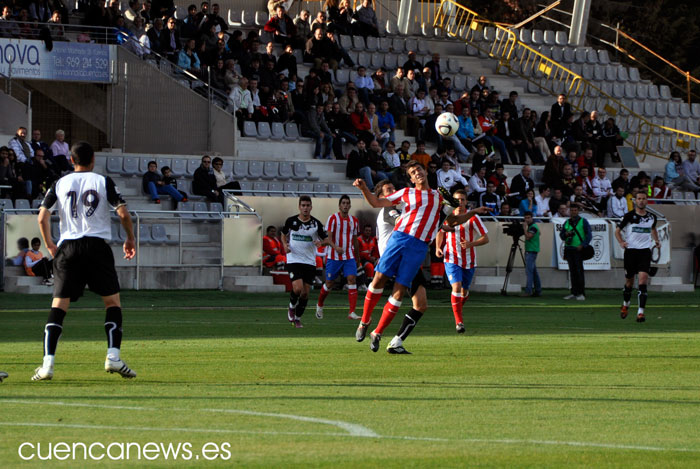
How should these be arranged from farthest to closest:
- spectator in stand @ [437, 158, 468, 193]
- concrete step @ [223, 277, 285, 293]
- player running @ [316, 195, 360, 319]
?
spectator in stand @ [437, 158, 468, 193], concrete step @ [223, 277, 285, 293], player running @ [316, 195, 360, 319]

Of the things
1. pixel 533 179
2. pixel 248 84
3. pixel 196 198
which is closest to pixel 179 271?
pixel 196 198

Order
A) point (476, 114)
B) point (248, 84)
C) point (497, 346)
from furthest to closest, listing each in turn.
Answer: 1. point (476, 114)
2. point (248, 84)
3. point (497, 346)

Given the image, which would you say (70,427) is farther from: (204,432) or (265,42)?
(265,42)

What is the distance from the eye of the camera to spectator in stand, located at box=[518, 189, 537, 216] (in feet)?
100

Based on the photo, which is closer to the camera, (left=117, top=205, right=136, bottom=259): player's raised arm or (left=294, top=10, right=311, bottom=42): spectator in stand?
(left=117, top=205, right=136, bottom=259): player's raised arm

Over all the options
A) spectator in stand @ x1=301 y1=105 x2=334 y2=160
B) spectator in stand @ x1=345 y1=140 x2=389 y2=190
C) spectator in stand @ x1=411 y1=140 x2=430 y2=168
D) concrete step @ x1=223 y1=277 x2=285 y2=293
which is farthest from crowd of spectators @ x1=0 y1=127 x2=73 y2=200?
spectator in stand @ x1=411 y1=140 x2=430 y2=168

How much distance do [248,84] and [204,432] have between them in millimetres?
25550

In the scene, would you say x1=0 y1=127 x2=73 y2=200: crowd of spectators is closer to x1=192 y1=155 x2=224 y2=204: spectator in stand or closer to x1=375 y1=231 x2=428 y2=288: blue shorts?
x1=192 y1=155 x2=224 y2=204: spectator in stand

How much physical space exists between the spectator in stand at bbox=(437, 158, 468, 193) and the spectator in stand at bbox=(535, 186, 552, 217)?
1.98 m

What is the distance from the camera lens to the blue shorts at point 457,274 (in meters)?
17.9

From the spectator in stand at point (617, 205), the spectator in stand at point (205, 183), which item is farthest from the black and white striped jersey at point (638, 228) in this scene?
the spectator in stand at point (617, 205)

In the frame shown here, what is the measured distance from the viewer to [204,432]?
292 inches

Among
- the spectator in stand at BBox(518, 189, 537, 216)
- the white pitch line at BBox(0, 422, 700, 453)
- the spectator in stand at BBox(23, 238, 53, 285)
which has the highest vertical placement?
the spectator in stand at BBox(518, 189, 537, 216)

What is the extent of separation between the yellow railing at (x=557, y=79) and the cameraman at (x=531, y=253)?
12547 mm
